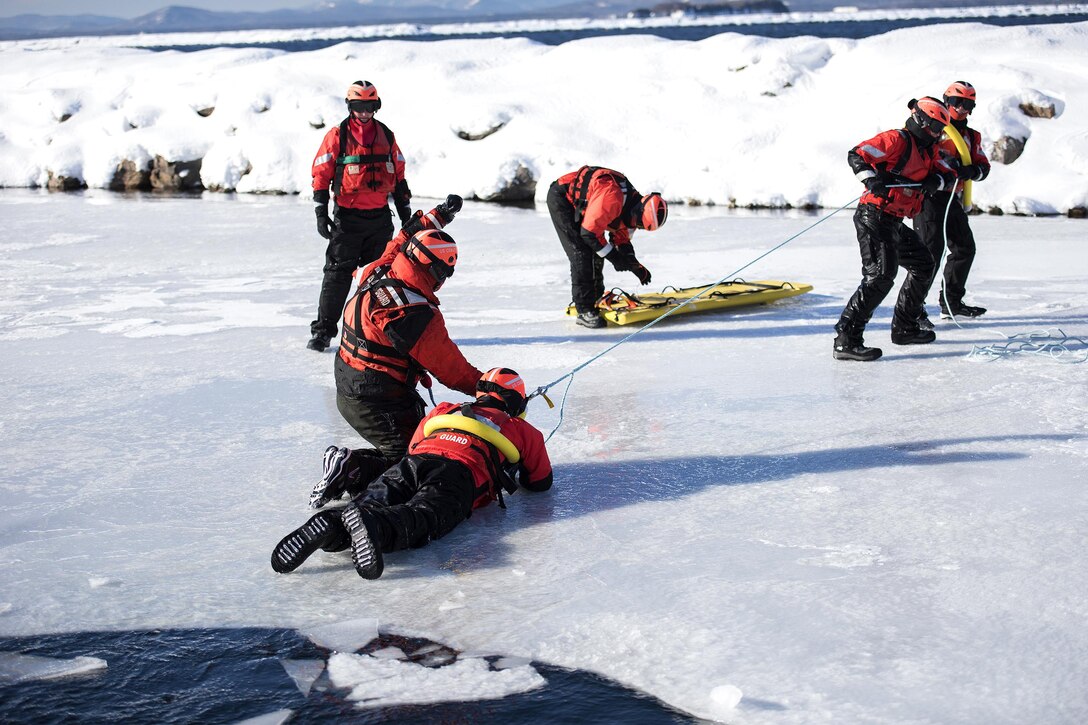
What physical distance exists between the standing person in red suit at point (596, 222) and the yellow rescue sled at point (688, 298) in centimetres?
15

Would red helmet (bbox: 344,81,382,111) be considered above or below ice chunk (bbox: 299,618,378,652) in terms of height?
above

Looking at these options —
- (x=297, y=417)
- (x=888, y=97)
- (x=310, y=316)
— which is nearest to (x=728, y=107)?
(x=888, y=97)

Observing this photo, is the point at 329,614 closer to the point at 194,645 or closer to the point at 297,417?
the point at 194,645

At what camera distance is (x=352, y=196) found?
22.9 ft

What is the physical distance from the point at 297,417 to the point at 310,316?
9.03 feet

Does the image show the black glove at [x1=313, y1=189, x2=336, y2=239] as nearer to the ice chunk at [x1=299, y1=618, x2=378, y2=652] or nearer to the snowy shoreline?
the ice chunk at [x1=299, y1=618, x2=378, y2=652]

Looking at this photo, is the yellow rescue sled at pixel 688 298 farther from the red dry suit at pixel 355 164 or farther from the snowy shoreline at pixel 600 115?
the snowy shoreline at pixel 600 115

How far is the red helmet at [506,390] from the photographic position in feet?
13.8

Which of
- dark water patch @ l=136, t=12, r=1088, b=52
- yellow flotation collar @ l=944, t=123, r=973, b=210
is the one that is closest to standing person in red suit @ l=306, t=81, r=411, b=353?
yellow flotation collar @ l=944, t=123, r=973, b=210

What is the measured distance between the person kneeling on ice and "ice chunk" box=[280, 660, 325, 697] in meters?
0.48

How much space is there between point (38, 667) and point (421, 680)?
1.06m

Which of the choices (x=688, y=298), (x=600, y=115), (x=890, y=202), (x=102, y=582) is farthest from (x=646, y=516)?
(x=600, y=115)

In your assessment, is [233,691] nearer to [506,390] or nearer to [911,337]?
[506,390]

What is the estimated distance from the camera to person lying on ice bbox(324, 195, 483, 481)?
14.3 ft
